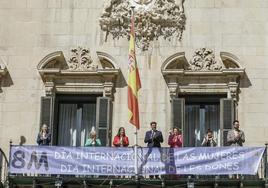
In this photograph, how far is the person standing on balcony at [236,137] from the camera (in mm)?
28656

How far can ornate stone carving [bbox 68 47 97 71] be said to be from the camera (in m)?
31.2

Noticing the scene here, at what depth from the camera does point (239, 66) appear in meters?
30.7

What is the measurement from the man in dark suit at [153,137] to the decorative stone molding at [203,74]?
246 centimetres

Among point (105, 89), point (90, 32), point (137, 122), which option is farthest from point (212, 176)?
point (90, 32)

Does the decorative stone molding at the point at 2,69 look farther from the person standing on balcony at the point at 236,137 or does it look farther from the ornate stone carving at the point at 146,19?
the person standing on balcony at the point at 236,137

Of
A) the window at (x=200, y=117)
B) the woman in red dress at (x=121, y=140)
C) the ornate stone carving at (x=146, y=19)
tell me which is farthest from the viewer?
the ornate stone carving at (x=146, y=19)

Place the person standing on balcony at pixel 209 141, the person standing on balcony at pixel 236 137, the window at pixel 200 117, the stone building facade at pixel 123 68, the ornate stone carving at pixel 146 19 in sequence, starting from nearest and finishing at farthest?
1. the person standing on balcony at pixel 236 137
2. the person standing on balcony at pixel 209 141
3. the stone building facade at pixel 123 68
4. the window at pixel 200 117
5. the ornate stone carving at pixel 146 19

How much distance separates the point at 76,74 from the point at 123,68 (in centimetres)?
170

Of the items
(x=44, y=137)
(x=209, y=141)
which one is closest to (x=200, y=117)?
(x=209, y=141)

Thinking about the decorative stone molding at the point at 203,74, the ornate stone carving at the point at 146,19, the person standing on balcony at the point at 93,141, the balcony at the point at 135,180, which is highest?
the ornate stone carving at the point at 146,19

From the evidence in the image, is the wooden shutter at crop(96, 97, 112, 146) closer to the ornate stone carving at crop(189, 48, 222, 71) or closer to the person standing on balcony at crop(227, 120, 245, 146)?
the ornate stone carving at crop(189, 48, 222, 71)

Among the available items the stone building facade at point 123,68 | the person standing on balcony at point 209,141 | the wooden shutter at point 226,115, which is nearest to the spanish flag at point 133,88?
the stone building facade at point 123,68

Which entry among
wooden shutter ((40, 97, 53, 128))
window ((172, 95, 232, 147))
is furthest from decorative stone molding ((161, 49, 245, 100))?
wooden shutter ((40, 97, 53, 128))

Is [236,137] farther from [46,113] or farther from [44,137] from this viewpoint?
[46,113]
